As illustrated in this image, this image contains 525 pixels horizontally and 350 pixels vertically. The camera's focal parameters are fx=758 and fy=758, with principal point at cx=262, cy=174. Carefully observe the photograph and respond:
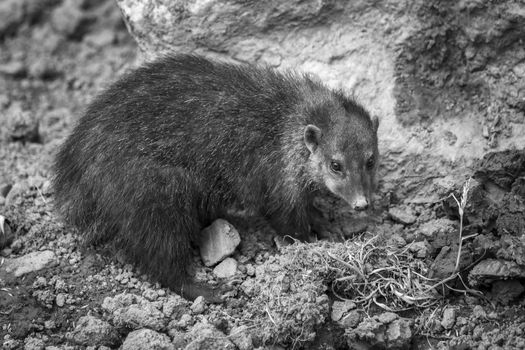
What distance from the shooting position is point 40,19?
11086 millimetres

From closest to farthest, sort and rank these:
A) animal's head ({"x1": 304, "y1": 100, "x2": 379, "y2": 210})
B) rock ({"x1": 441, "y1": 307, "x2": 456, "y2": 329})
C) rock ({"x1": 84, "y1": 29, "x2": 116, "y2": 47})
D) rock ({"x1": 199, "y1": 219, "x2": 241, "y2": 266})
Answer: rock ({"x1": 441, "y1": 307, "x2": 456, "y2": 329}) < animal's head ({"x1": 304, "y1": 100, "x2": 379, "y2": 210}) < rock ({"x1": 199, "y1": 219, "x2": 241, "y2": 266}) < rock ({"x1": 84, "y1": 29, "x2": 116, "y2": 47})

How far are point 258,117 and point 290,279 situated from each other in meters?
1.69

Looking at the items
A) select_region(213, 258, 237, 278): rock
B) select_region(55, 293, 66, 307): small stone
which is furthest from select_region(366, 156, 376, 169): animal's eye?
select_region(55, 293, 66, 307): small stone

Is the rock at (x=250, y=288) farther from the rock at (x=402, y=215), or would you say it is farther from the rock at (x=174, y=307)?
the rock at (x=402, y=215)

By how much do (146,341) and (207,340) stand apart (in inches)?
19.7

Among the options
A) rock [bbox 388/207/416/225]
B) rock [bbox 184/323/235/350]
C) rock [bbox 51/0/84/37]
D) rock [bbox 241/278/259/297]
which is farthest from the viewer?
rock [bbox 51/0/84/37]

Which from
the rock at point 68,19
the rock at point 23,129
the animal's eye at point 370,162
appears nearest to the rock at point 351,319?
the animal's eye at point 370,162

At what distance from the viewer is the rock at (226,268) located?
23.5 feet

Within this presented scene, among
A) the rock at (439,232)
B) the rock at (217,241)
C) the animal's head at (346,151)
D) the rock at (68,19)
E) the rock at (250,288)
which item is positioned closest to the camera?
the rock at (250,288)

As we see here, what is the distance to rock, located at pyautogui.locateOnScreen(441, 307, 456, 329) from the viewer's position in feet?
21.1

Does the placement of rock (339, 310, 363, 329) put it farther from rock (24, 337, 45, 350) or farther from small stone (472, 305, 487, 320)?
rock (24, 337, 45, 350)

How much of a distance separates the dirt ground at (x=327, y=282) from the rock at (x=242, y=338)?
10mm

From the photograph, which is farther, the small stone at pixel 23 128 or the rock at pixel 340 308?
the small stone at pixel 23 128

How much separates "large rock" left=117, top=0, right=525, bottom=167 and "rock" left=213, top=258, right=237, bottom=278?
6.52ft
